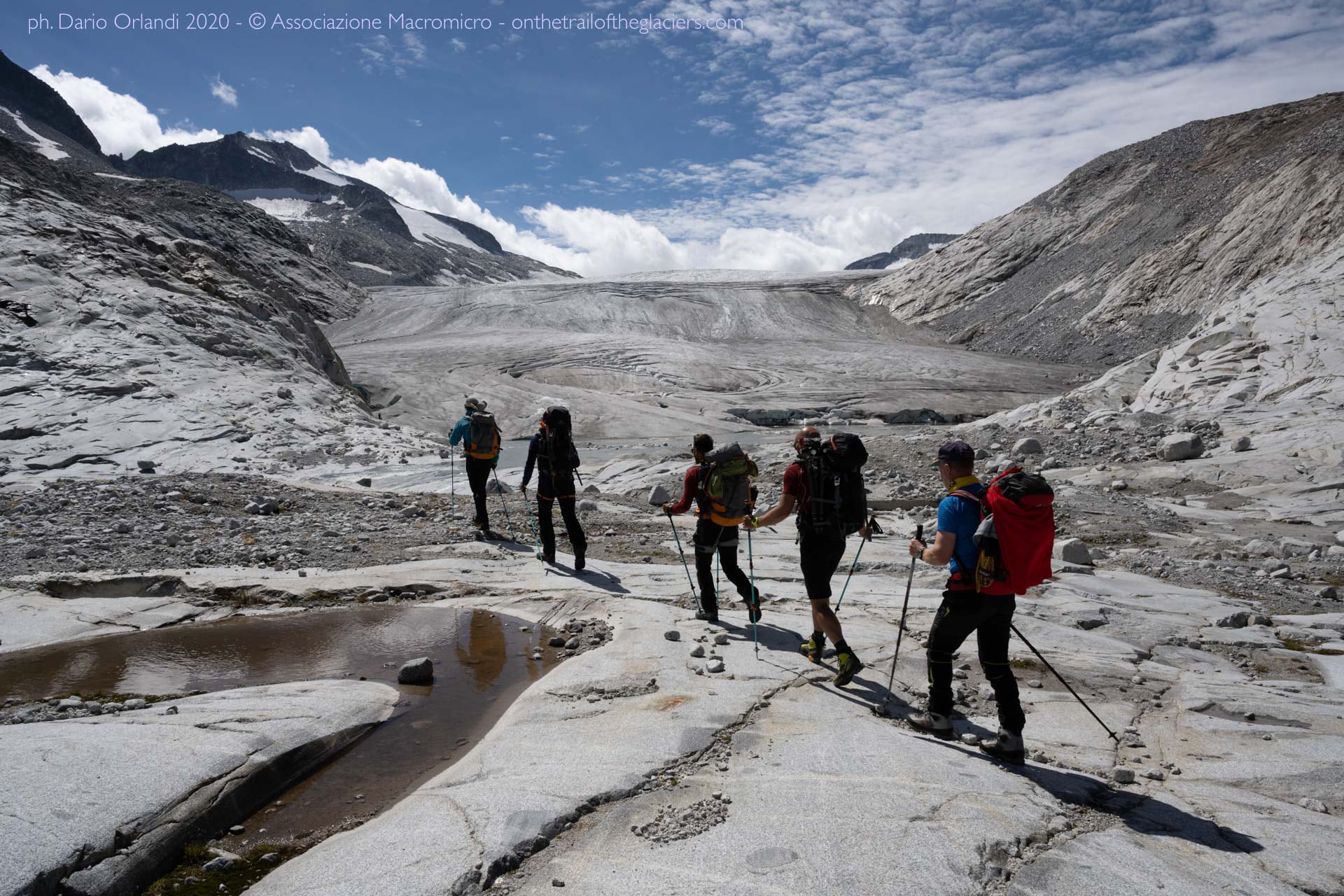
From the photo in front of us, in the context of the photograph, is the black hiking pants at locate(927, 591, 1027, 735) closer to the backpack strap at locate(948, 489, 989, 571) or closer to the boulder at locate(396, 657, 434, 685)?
the backpack strap at locate(948, 489, 989, 571)

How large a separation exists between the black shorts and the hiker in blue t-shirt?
1008 millimetres

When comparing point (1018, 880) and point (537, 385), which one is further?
point (537, 385)

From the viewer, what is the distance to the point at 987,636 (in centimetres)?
443

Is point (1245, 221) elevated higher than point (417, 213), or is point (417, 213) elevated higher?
point (417, 213)

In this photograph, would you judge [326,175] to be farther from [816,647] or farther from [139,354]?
[816,647]

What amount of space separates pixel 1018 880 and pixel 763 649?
3.26m

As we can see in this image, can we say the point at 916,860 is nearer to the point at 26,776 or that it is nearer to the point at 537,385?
the point at 26,776

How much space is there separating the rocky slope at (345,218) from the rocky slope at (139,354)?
76.6 m

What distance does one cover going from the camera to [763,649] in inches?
249

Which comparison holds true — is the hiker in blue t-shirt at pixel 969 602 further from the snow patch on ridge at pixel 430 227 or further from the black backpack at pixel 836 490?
the snow patch on ridge at pixel 430 227

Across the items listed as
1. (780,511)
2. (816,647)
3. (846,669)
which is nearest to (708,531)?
→ (780,511)

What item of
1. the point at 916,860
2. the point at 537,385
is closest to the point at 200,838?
the point at 916,860

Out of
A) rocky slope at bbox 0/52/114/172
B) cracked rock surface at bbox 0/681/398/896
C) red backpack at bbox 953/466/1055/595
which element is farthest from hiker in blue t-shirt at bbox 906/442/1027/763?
rocky slope at bbox 0/52/114/172

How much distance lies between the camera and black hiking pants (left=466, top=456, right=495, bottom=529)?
10.6 m
